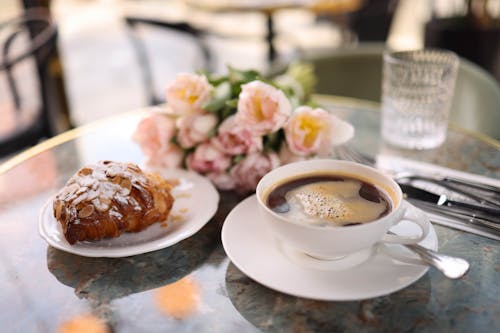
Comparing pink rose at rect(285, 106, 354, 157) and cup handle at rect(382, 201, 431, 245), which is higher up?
pink rose at rect(285, 106, 354, 157)

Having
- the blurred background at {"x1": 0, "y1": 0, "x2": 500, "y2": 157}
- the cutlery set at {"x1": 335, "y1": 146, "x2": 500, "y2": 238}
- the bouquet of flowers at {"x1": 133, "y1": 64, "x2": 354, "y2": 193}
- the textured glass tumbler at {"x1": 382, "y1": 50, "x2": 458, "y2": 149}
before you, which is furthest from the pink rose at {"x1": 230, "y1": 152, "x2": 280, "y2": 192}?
the blurred background at {"x1": 0, "y1": 0, "x2": 500, "y2": 157}

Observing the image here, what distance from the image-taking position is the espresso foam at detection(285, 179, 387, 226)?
73cm

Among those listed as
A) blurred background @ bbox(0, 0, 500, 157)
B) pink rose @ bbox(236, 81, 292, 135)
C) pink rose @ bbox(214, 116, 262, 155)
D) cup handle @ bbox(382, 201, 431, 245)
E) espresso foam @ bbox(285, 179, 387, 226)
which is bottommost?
blurred background @ bbox(0, 0, 500, 157)

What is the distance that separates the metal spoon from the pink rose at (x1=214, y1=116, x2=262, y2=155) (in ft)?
1.13

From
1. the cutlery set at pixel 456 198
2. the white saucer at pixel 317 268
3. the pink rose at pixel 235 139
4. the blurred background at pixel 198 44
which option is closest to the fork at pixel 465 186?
the cutlery set at pixel 456 198

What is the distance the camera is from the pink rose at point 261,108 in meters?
0.93

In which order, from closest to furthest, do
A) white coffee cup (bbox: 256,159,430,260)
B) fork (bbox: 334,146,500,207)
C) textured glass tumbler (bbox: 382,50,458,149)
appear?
white coffee cup (bbox: 256,159,430,260) < fork (bbox: 334,146,500,207) < textured glass tumbler (bbox: 382,50,458,149)

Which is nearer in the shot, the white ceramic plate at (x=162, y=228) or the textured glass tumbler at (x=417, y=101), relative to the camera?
the white ceramic plate at (x=162, y=228)

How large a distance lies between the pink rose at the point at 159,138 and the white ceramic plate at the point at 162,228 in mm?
76

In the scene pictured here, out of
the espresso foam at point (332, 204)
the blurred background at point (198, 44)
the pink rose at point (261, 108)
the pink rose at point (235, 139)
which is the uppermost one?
the pink rose at point (261, 108)

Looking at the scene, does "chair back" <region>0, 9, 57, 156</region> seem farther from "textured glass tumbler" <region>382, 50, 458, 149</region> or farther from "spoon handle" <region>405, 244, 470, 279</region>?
"spoon handle" <region>405, 244, 470, 279</region>

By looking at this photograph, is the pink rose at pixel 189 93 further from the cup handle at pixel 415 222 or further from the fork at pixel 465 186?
the cup handle at pixel 415 222

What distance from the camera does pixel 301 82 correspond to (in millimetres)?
1279

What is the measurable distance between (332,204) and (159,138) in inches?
15.8
